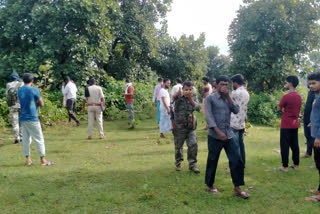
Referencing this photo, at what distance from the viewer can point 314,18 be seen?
1309cm

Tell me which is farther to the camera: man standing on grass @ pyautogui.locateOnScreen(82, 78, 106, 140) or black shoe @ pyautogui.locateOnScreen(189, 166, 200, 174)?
man standing on grass @ pyautogui.locateOnScreen(82, 78, 106, 140)

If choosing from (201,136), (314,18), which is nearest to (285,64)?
(314,18)

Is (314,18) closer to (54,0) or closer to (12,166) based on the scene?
(54,0)

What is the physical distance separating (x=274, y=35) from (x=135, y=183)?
1173cm

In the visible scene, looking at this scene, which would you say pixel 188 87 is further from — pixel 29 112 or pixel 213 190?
pixel 29 112

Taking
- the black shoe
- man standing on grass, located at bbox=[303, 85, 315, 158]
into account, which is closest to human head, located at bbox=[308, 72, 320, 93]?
man standing on grass, located at bbox=[303, 85, 315, 158]

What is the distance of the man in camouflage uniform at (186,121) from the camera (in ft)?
17.5

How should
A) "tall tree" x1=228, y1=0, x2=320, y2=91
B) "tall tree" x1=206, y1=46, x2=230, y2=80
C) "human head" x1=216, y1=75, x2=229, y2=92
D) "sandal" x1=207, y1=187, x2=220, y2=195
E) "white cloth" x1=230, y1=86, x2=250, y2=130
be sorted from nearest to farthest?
"human head" x1=216, y1=75, x2=229, y2=92, "sandal" x1=207, y1=187, x2=220, y2=195, "white cloth" x1=230, y1=86, x2=250, y2=130, "tall tree" x1=228, y1=0, x2=320, y2=91, "tall tree" x1=206, y1=46, x2=230, y2=80

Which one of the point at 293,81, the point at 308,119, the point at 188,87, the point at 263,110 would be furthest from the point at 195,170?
the point at 263,110

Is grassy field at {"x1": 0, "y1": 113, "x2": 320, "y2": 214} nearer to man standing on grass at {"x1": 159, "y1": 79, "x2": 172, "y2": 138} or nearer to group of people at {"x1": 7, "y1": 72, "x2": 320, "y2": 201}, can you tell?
group of people at {"x1": 7, "y1": 72, "x2": 320, "y2": 201}

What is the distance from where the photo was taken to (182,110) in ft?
17.6

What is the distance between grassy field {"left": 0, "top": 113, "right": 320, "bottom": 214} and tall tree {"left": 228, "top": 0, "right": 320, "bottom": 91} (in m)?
6.95

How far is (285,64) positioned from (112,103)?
29.3ft

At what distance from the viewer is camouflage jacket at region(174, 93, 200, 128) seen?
211 inches
